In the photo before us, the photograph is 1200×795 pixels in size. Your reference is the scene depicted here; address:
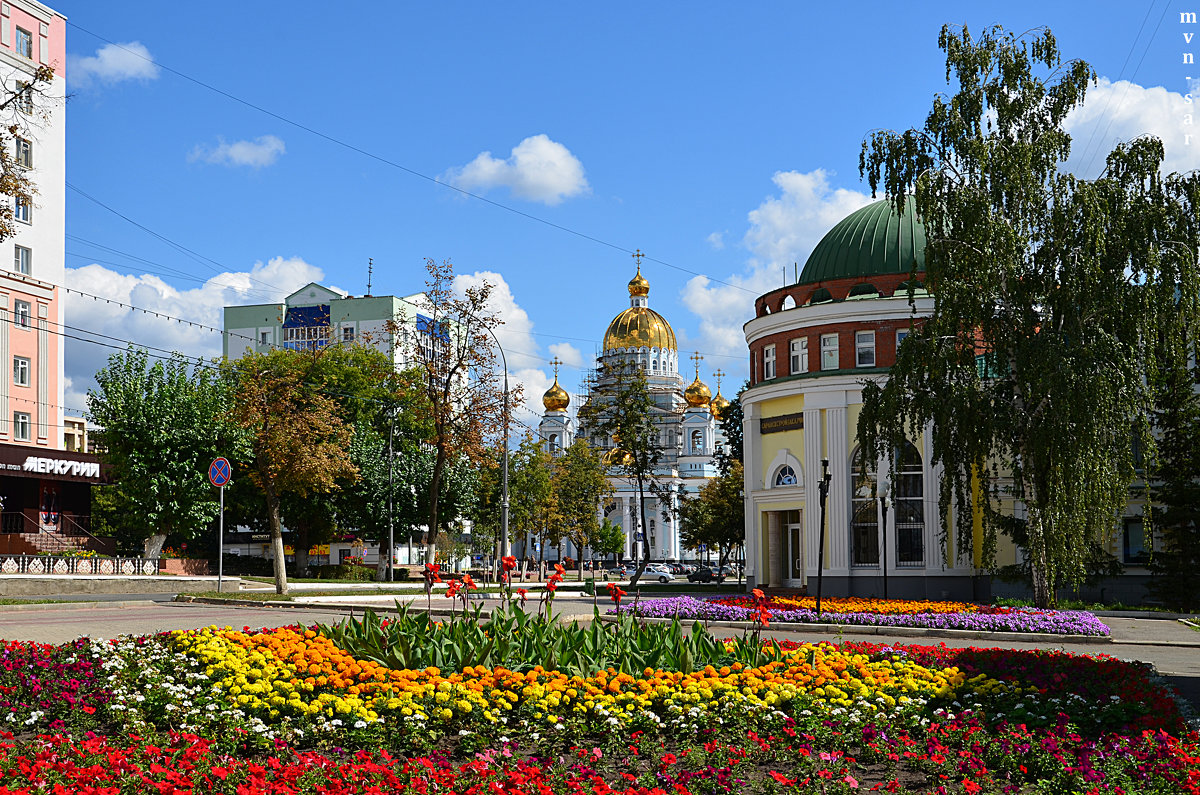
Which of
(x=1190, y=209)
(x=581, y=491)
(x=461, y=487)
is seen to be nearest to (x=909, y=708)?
(x=1190, y=209)

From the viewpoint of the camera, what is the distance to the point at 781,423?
3959 cm

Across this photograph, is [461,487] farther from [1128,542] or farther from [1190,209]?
[1190,209]

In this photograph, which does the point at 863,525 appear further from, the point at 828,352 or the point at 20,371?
the point at 20,371

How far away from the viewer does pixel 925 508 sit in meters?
36.5

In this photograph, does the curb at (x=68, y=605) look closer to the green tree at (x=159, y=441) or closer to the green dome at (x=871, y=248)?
the green tree at (x=159, y=441)

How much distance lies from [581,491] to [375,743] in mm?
68577

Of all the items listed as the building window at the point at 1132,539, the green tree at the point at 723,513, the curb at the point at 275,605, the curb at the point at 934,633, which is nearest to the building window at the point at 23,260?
A: the curb at the point at 275,605

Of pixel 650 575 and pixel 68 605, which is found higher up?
pixel 68 605

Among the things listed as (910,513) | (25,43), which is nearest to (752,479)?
(910,513)

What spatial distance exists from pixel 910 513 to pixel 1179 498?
806 centimetres

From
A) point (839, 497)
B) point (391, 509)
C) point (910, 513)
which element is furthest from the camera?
point (391, 509)

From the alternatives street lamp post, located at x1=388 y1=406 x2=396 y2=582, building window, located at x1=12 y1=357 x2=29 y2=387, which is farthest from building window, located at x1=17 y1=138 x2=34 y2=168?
street lamp post, located at x1=388 y1=406 x2=396 y2=582

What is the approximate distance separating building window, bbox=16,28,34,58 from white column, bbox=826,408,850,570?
37227mm

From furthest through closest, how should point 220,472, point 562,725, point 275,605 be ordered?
1. point 220,472
2. point 275,605
3. point 562,725
